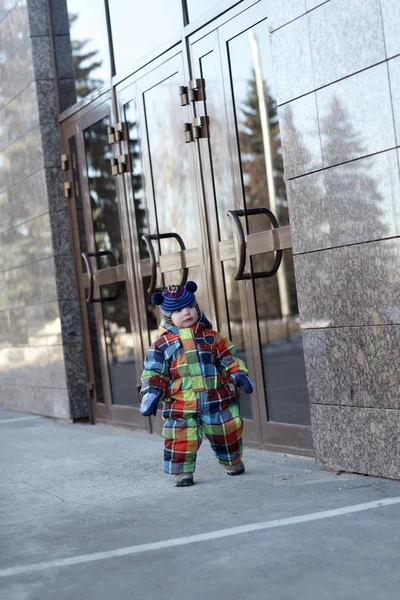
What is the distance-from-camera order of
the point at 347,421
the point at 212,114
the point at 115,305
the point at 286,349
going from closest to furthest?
1. the point at 347,421
2. the point at 286,349
3. the point at 212,114
4. the point at 115,305

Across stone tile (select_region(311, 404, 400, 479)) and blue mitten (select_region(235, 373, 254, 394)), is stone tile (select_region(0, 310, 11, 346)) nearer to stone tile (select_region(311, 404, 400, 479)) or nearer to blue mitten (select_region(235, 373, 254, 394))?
blue mitten (select_region(235, 373, 254, 394))

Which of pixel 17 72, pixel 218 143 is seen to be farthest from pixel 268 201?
pixel 17 72

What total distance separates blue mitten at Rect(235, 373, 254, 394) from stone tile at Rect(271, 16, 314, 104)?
1.53 metres

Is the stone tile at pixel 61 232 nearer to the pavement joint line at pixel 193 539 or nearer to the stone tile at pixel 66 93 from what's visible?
the stone tile at pixel 66 93

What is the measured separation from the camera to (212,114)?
671 centimetres

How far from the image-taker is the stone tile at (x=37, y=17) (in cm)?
930

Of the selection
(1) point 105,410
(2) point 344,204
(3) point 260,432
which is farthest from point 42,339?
(2) point 344,204

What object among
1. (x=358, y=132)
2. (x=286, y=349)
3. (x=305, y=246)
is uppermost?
(x=358, y=132)

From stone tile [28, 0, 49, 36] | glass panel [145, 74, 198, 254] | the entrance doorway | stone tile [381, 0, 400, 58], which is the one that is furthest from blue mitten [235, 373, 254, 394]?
stone tile [28, 0, 49, 36]

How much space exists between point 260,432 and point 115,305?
8.06 feet

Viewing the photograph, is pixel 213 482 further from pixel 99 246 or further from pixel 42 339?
pixel 42 339

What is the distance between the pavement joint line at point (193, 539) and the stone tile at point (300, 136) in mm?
1800

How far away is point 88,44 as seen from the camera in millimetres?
8758

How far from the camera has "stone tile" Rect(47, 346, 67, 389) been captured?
9.34 m
